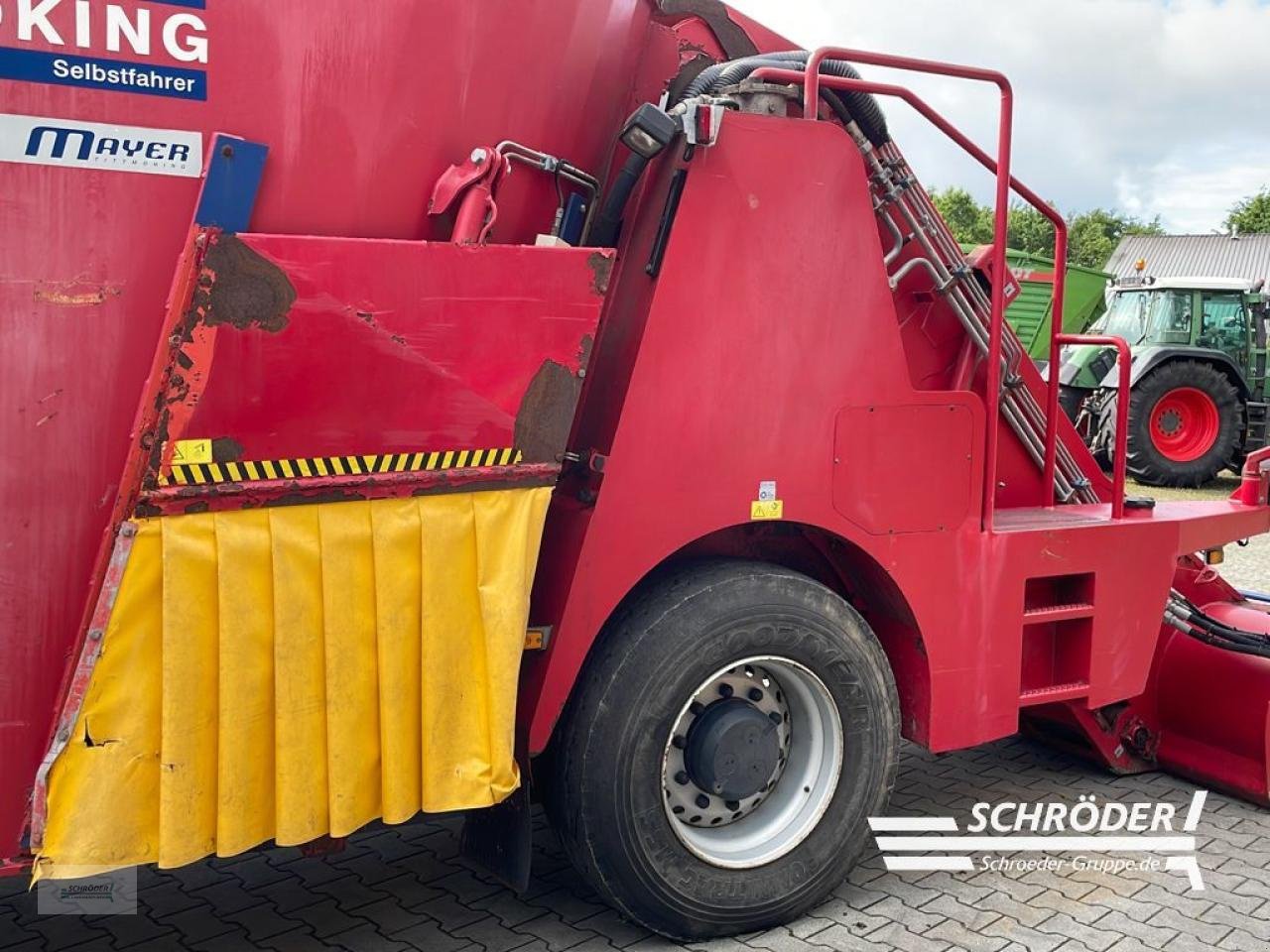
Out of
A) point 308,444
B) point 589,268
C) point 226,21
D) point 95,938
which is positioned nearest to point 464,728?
point 308,444

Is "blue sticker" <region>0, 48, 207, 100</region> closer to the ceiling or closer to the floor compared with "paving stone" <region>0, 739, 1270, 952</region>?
closer to the ceiling

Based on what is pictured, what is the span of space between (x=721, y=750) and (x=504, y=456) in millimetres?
1036

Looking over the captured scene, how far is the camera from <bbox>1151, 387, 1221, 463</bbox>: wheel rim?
1404 cm

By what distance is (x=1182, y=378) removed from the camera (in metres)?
13.9

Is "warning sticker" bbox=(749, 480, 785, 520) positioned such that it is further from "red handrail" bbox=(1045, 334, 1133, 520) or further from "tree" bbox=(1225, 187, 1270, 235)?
"tree" bbox=(1225, 187, 1270, 235)

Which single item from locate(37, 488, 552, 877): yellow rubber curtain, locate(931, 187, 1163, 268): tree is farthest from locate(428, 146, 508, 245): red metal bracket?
locate(931, 187, 1163, 268): tree

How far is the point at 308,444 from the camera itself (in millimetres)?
2621

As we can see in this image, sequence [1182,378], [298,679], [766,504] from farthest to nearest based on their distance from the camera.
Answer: [1182,378]
[766,504]
[298,679]

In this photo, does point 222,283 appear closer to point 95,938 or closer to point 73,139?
point 73,139

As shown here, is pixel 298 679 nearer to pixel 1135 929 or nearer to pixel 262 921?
pixel 262 921

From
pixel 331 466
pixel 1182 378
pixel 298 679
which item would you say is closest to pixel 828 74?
pixel 331 466

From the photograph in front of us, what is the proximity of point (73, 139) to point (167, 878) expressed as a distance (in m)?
2.31

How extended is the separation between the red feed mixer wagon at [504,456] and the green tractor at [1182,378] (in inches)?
396

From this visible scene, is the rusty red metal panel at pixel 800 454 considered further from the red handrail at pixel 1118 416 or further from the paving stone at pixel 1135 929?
the paving stone at pixel 1135 929
